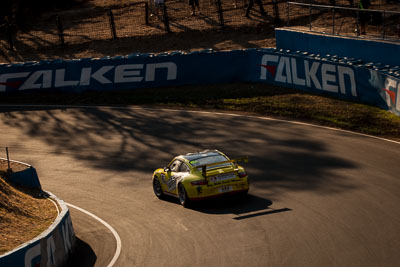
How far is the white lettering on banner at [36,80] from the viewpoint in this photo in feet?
116

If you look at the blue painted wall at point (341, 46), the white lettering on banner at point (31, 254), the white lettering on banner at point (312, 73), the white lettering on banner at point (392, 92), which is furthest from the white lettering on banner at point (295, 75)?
the white lettering on banner at point (31, 254)

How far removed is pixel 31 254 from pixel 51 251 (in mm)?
993

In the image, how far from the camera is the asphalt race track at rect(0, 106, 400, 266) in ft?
50.2

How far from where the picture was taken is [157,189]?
20578 mm

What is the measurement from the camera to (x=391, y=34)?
3036cm

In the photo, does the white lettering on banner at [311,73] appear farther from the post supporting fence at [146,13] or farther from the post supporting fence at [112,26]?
the post supporting fence at [112,26]

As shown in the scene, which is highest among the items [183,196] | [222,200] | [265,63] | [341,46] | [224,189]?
[341,46]

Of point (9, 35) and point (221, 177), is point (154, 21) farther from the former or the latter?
point (221, 177)

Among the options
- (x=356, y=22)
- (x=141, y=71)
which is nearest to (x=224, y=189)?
(x=356, y=22)

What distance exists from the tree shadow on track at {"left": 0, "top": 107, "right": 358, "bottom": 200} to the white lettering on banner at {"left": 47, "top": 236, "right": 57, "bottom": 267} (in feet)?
23.7

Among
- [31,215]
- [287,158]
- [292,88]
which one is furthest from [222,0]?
[31,215]

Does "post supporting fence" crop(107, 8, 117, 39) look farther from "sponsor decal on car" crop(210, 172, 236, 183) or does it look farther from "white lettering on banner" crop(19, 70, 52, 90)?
"sponsor decal on car" crop(210, 172, 236, 183)

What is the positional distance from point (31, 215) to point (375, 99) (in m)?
17.2

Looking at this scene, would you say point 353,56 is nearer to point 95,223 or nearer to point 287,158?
point 287,158
